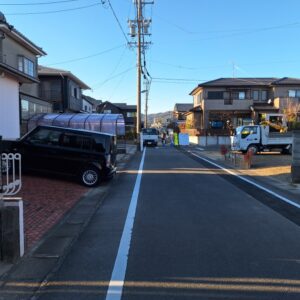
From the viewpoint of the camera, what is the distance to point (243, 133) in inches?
1227

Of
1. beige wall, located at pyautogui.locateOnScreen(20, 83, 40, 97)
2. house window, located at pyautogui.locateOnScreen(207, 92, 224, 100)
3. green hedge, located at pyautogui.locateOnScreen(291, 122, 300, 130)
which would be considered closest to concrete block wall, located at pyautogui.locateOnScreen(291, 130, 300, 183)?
beige wall, located at pyautogui.locateOnScreen(20, 83, 40, 97)

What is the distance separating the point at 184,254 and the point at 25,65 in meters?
26.9

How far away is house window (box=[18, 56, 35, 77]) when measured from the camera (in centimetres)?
2904

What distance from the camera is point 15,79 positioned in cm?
1702

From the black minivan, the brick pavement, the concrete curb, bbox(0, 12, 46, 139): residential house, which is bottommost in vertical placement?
the concrete curb

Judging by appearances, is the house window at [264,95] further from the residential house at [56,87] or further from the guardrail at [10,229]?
the guardrail at [10,229]

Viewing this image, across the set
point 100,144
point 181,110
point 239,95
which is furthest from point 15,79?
point 181,110

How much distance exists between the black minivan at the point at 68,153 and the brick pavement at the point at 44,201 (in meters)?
0.45

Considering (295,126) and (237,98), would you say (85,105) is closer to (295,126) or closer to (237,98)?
(237,98)

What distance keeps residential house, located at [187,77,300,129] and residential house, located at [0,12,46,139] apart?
26740mm

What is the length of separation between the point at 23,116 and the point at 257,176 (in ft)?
49.1

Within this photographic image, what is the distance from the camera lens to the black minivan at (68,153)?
43.7 feet

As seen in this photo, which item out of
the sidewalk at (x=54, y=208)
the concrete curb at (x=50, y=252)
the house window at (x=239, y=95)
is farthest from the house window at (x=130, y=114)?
the concrete curb at (x=50, y=252)

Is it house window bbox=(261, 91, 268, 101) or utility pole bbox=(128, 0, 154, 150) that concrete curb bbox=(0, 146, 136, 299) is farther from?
house window bbox=(261, 91, 268, 101)
